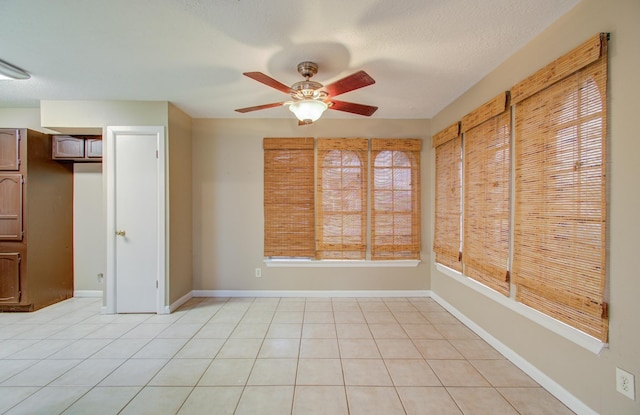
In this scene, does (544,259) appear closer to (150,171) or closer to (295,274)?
(295,274)

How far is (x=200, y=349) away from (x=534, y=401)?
8.52ft

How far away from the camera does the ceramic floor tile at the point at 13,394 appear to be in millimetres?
1736

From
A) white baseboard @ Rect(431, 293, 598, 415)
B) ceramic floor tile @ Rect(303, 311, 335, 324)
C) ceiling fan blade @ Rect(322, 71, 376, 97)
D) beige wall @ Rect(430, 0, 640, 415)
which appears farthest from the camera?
ceramic floor tile @ Rect(303, 311, 335, 324)

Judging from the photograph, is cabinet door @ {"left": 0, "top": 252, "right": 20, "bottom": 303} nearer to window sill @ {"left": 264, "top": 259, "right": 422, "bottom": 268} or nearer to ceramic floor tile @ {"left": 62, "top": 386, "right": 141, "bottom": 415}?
ceramic floor tile @ {"left": 62, "top": 386, "right": 141, "bottom": 415}

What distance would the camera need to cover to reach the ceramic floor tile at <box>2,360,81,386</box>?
6.41 ft

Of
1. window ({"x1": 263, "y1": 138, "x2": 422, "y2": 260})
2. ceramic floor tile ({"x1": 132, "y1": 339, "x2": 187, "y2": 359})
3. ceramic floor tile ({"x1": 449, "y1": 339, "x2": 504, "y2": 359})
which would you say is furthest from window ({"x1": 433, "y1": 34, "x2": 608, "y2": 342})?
ceramic floor tile ({"x1": 132, "y1": 339, "x2": 187, "y2": 359})

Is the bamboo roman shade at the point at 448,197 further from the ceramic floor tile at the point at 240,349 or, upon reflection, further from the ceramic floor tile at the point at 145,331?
the ceramic floor tile at the point at 145,331

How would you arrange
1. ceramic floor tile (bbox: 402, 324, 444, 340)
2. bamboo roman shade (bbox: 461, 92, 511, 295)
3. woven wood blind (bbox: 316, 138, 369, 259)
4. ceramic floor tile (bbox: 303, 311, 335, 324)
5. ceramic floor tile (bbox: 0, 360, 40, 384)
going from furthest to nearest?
woven wood blind (bbox: 316, 138, 369, 259) → ceramic floor tile (bbox: 303, 311, 335, 324) → ceramic floor tile (bbox: 402, 324, 444, 340) → bamboo roman shade (bbox: 461, 92, 511, 295) → ceramic floor tile (bbox: 0, 360, 40, 384)

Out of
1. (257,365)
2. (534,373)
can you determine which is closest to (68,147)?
(257,365)

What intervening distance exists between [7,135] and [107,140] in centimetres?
119

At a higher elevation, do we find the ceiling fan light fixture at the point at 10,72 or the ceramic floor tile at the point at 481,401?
the ceiling fan light fixture at the point at 10,72

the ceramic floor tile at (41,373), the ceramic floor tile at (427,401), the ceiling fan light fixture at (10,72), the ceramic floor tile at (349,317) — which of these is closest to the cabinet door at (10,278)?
the ceramic floor tile at (41,373)

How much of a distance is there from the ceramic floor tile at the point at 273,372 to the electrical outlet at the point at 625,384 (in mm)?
1910

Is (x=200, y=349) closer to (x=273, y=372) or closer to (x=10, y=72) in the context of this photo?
(x=273, y=372)
